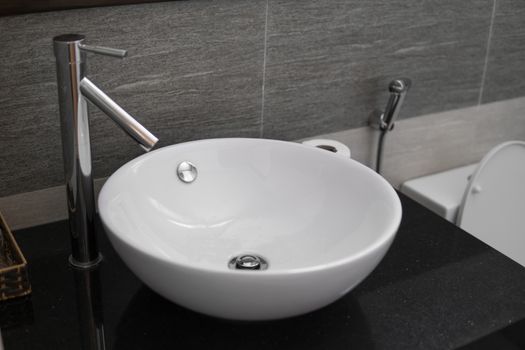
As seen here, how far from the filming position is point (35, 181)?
4.22ft

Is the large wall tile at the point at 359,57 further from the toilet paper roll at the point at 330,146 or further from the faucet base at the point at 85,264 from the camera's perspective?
the faucet base at the point at 85,264

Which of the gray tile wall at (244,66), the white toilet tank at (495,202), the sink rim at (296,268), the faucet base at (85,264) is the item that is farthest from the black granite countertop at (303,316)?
the white toilet tank at (495,202)

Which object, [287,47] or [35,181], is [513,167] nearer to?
[287,47]

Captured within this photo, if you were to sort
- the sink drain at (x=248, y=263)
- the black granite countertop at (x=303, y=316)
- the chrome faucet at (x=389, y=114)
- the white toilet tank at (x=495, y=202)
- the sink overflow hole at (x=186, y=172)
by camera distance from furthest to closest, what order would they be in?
1. the white toilet tank at (x=495, y=202)
2. the chrome faucet at (x=389, y=114)
3. the sink overflow hole at (x=186, y=172)
4. the sink drain at (x=248, y=263)
5. the black granite countertop at (x=303, y=316)

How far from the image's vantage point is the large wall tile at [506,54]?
1715 millimetres

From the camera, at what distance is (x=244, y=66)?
1.39 m

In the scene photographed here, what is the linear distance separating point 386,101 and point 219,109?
45 centimetres

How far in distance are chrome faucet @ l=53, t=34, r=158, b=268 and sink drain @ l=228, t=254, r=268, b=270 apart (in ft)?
0.82

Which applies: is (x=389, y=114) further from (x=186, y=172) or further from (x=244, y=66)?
(x=186, y=172)

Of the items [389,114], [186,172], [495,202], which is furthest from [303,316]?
[495,202]

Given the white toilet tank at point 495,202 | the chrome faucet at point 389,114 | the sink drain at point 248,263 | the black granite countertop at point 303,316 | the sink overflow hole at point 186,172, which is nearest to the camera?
the black granite countertop at point 303,316

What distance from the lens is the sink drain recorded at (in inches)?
44.5

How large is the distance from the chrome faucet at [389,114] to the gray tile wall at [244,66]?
0.04 m

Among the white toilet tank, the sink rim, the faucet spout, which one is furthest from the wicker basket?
the white toilet tank
